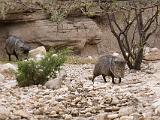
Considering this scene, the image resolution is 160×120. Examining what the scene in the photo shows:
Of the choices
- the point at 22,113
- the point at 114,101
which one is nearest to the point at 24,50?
the point at 114,101

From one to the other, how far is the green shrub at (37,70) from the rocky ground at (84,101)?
0.89 ft

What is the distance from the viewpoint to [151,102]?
7105 mm

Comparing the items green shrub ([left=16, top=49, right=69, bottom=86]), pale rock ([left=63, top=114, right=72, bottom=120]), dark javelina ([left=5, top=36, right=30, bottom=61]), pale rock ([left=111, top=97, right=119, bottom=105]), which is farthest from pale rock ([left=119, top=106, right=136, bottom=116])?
dark javelina ([left=5, top=36, right=30, bottom=61])

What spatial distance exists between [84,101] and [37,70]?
98.7 inches

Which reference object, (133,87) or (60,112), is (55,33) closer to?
(133,87)

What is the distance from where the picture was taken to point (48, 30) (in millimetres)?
19812

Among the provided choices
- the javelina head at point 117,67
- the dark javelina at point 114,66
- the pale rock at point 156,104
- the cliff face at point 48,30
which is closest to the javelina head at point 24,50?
the cliff face at point 48,30

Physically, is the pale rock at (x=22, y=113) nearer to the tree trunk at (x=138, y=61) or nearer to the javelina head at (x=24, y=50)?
the tree trunk at (x=138, y=61)

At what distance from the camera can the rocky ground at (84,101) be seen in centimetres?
681

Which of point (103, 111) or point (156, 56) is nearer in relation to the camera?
point (103, 111)

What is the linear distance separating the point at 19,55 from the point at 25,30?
2690 millimetres

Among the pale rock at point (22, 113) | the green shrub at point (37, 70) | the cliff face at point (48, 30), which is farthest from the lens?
the cliff face at point (48, 30)

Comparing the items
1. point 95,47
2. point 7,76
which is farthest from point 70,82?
point 95,47

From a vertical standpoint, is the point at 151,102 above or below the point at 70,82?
above
